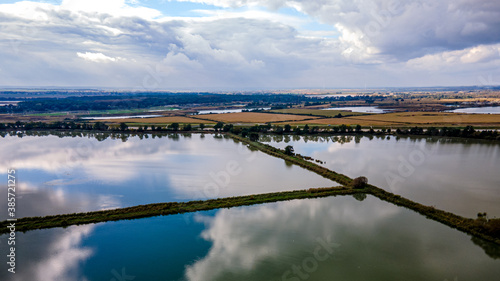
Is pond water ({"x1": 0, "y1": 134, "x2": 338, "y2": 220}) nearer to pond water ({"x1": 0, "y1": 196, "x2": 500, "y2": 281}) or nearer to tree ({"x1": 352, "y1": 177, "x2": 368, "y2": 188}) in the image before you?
tree ({"x1": 352, "y1": 177, "x2": 368, "y2": 188})

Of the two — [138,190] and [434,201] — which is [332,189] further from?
[138,190]

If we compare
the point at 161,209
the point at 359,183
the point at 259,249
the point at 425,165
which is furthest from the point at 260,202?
the point at 425,165

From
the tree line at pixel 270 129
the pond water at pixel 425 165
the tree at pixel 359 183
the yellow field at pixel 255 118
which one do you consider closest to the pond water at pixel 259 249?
the tree at pixel 359 183

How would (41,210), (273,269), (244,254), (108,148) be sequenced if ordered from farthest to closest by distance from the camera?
(108,148) → (41,210) → (244,254) → (273,269)

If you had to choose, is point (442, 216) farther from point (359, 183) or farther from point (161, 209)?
point (161, 209)

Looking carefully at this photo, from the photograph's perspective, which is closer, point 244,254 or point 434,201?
point 244,254

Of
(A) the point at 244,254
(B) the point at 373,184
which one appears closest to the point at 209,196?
(A) the point at 244,254

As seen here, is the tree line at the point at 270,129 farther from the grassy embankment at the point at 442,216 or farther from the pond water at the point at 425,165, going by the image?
the grassy embankment at the point at 442,216
